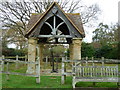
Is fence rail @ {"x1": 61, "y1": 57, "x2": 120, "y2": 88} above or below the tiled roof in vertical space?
below

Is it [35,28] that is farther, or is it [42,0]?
[42,0]

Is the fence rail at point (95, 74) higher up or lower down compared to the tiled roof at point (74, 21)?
lower down

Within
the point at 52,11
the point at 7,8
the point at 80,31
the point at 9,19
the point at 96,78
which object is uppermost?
the point at 7,8

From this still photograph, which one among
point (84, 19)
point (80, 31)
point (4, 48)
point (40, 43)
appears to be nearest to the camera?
point (80, 31)

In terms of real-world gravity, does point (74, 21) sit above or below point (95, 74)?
above

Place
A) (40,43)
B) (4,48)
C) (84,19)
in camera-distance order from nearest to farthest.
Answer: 1. (40,43)
2. (84,19)
3. (4,48)

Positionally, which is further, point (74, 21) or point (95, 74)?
point (74, 21)

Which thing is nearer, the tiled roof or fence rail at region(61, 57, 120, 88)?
fence rail at region(61, 57, 120, 88)

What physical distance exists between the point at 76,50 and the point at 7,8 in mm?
14860

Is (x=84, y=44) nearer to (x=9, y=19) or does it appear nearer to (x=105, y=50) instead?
(x=105, y=50)

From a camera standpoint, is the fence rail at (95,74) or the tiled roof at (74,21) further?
the tiled roof at (74,21)

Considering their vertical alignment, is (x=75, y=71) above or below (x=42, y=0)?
below

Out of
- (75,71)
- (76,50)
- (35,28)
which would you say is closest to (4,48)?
(35,28)

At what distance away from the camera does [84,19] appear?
25109mm
